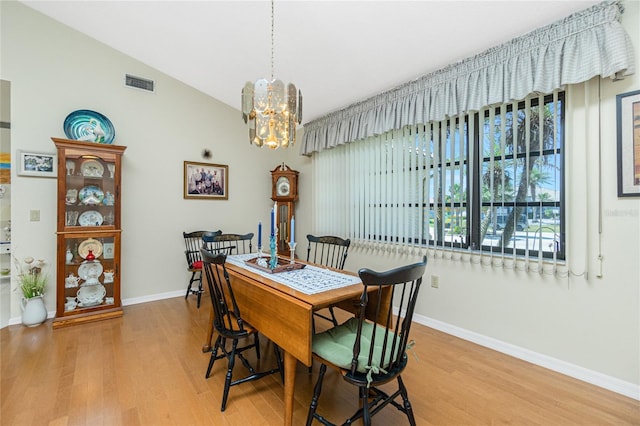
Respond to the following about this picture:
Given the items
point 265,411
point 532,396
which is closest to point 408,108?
point 532,396

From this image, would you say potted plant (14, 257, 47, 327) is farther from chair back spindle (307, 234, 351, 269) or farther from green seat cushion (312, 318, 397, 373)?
green seat cushion (312, 318, 397, 373)

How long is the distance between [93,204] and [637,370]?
4.72 m

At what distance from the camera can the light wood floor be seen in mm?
1570

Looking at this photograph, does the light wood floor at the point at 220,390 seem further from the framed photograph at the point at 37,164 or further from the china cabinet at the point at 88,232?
the framed photograph at the point at 37,164

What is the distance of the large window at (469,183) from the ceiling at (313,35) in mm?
568

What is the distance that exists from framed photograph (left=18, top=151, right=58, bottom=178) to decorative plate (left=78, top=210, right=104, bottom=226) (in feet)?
1.66

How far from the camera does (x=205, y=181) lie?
390cm

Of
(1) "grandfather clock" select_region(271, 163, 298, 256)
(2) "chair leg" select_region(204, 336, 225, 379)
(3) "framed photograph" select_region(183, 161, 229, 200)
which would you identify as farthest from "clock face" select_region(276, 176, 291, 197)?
(2) "chair leg" select_region(204, 336, 225, 379)

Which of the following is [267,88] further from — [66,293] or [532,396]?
[66,293]

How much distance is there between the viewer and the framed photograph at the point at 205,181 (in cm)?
377

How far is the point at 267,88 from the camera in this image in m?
2.01

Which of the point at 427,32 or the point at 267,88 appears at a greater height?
the point at 427,32

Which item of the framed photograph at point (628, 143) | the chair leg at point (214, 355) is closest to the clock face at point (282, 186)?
the chair leg at point (214, 355)

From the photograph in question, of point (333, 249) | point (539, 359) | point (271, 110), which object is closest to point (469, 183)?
point (539, 359)
